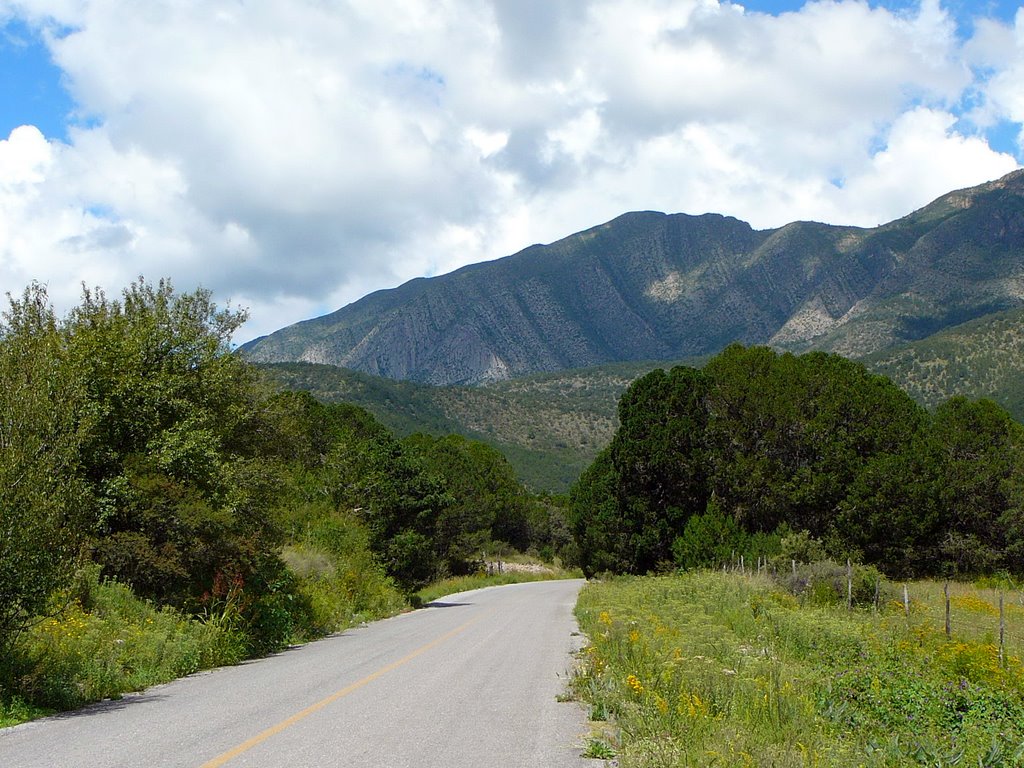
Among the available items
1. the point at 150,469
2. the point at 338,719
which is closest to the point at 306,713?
the point at 338,719

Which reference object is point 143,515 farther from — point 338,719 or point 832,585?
point 832,585

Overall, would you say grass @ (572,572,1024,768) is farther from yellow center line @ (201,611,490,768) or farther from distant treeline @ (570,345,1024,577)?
distant treeline @ (570,345,1024,577)

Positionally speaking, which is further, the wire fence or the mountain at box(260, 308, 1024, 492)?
the mountain at box(260, 308, 1024, 492)

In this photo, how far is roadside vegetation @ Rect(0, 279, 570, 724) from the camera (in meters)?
10.9

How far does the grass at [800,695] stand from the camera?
7465 millimetres

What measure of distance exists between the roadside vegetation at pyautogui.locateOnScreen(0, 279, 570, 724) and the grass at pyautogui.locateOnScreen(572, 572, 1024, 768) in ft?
22.7

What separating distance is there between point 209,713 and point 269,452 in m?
13.9

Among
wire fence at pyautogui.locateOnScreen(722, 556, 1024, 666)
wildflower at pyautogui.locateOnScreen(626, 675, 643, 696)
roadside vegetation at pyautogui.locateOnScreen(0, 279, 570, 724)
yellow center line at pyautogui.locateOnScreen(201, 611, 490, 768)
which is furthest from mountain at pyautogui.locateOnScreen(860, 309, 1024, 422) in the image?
wildflower at pyautogui.locateOnScreen(626, 675, 643, 696)

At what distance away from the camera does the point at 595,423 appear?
16438 centimetres

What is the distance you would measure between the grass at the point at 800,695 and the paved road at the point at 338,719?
84cm

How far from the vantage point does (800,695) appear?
31.4 ft

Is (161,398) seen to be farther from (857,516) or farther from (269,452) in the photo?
(857,516)

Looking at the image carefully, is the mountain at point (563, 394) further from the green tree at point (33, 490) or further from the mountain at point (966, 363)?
the green tree at point (33, 490)

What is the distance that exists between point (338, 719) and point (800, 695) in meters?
5.06
